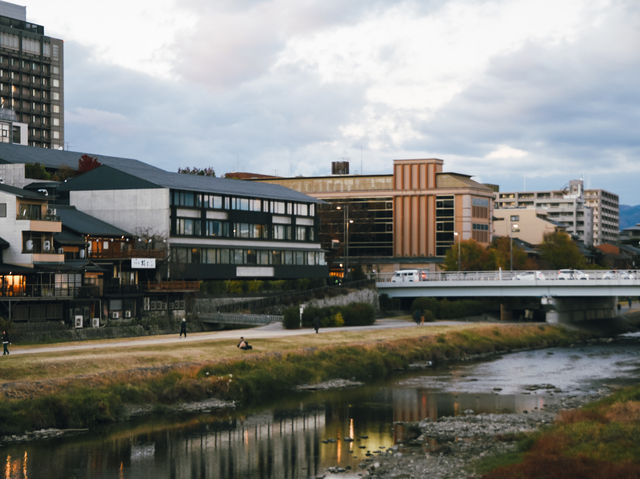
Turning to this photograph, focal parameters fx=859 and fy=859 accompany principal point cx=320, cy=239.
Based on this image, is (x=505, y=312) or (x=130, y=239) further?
(x=505, y=312)

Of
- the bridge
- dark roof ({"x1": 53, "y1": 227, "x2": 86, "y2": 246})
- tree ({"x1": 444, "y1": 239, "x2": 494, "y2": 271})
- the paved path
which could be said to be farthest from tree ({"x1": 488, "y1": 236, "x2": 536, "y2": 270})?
dark roof ({"x1": 53, "y1": 227, "x2": 86, "y2": 246})

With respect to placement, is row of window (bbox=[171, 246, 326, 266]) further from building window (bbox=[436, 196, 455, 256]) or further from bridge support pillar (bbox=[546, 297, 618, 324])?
building window (bbox=[436, 196, 455, 256])

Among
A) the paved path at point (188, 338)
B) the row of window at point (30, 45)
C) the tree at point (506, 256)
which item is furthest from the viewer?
the row of window at point (30, 45)

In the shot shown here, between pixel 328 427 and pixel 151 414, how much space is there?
10751 mm

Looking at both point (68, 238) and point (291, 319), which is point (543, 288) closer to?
point (291, 319)

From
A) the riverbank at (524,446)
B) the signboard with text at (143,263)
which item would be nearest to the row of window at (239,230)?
the signboard with text at (143,263)

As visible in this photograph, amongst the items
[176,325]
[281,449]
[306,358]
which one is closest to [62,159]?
[176,325]

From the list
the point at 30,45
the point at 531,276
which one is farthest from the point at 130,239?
the point at 30,45

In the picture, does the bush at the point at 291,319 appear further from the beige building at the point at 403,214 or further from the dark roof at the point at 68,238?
the beige building at the point at 403,214

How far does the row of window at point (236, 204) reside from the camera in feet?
339

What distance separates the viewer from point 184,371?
5578 cm

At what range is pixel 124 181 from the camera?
104 m

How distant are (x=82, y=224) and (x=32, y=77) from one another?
103106 mm

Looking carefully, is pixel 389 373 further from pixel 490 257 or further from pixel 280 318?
pixel 490 257
